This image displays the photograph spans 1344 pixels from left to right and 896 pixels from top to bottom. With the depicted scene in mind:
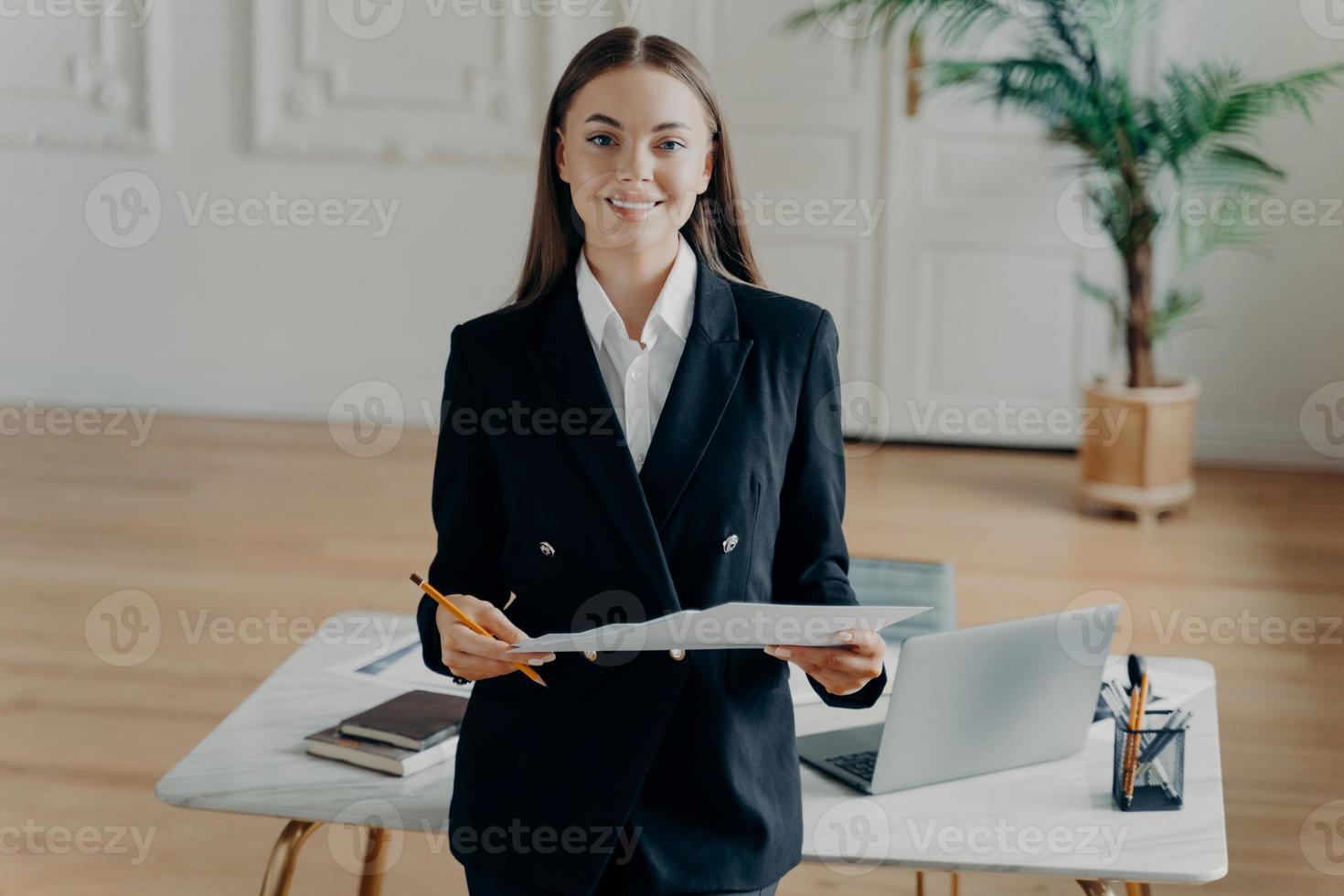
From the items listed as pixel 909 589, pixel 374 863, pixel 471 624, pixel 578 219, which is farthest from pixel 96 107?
pixel 471 624

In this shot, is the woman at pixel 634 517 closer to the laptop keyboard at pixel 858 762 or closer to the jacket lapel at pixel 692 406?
the jacket lapel at pixel 692 406

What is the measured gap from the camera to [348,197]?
638cm

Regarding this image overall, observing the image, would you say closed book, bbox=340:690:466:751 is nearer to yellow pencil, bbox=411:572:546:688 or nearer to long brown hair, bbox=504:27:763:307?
yellow pencil, bbox=411:572:546:688

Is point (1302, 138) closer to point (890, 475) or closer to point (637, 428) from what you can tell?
point (890, 475)

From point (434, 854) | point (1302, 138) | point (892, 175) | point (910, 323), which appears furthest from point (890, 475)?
point (434, 854)

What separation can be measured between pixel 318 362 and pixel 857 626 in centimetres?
530

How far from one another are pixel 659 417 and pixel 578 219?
243 millimetres

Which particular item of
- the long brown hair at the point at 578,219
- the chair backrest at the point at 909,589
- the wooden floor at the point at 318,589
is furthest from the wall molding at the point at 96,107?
the long brown hair at the point at 578,219

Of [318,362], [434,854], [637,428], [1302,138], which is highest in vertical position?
[1302,138]

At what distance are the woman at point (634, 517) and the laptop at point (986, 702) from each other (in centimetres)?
17

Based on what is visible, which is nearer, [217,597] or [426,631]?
[426,631]

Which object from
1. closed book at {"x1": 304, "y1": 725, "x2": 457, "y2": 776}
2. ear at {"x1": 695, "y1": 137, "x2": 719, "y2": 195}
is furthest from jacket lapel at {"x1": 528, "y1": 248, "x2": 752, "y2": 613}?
closed book at {"x1": 304, "y1": 725, "x2": 457, "y2": 776}

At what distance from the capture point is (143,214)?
6449 mm

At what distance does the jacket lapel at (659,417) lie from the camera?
4.99 feet
